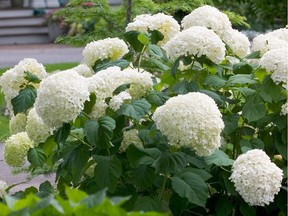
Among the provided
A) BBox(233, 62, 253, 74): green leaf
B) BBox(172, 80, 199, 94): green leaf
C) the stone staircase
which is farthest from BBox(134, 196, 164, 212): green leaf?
the stone staircase

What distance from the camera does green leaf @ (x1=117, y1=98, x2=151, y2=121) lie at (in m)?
3.36

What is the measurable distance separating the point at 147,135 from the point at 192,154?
0.22m

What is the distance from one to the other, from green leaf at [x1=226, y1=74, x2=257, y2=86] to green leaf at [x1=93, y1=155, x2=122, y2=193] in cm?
65

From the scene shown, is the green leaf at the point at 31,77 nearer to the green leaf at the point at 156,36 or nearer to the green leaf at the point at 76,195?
the green leaf at the point at 156,36

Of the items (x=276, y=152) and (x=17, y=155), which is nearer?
(x=276, y=152)

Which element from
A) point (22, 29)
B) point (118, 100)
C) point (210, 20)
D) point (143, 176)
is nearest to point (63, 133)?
point (118, 100)

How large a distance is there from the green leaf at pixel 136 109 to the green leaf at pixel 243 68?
2.19ft

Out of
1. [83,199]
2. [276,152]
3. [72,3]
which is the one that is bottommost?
[72,3]

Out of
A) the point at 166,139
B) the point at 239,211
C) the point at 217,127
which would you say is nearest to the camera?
the point at 217,127

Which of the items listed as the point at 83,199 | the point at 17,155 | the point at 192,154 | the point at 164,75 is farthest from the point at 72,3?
the point at 83,199

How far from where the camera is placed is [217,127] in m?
3.20

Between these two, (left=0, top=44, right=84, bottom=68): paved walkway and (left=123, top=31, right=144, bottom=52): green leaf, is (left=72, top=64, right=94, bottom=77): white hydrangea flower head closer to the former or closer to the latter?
(left=123, top=31, right=144, bottom=52): green leaf

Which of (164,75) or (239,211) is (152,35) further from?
(239,211)

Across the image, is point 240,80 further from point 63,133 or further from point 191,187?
point 63,133
